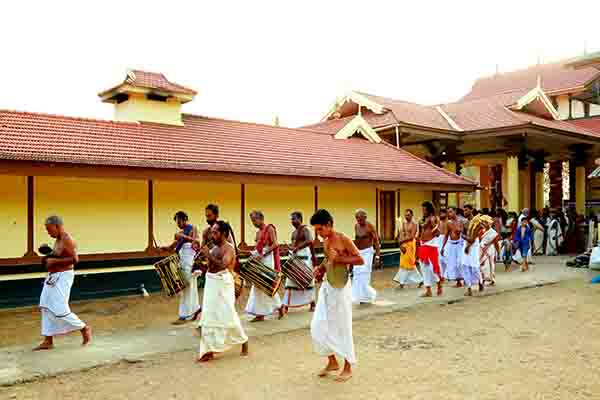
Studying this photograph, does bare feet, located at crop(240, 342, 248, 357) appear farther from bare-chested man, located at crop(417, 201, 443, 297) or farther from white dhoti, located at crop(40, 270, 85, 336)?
bare-chested man, located at crop(417, 201, 443, 297)

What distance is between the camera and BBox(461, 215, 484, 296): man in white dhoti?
11.0 metres

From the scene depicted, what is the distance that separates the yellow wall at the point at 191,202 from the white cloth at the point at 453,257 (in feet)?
15.2

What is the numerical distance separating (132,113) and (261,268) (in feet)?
25.9

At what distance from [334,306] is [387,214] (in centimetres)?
1138

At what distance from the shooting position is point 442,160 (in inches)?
888

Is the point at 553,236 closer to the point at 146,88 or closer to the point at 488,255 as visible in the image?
the point at 488,255

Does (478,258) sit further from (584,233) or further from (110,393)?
(584,233)

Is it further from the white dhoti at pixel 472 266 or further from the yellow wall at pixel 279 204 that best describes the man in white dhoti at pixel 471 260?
the yellow wall at pixel 279 204

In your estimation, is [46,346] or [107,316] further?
[107,316]

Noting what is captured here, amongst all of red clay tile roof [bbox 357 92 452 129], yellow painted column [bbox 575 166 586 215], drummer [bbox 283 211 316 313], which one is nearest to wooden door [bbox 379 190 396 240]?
red clay tile roof [bbox 357 92 452 129]

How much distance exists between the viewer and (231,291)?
21.3 feet

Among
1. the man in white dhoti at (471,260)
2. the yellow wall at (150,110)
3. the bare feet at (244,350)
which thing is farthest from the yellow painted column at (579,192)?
the bare feet at (244,350)

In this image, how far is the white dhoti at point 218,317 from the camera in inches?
248

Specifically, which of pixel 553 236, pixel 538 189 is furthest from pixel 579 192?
pixel 553 236
